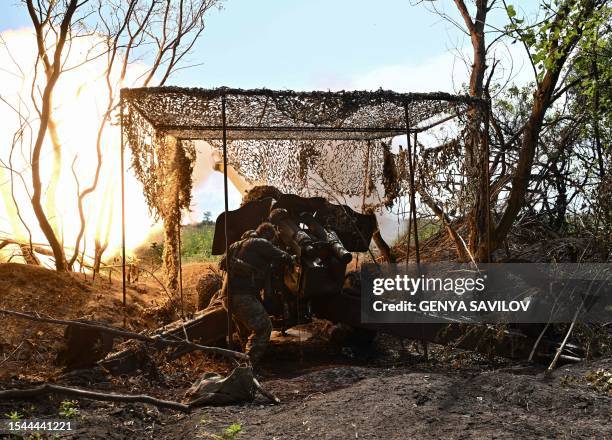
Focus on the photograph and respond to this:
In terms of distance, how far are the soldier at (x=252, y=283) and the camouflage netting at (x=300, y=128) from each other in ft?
5.19

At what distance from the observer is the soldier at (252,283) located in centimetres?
716

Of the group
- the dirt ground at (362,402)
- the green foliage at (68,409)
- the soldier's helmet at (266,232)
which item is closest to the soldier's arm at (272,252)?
the soldier's helmet at (266,232)

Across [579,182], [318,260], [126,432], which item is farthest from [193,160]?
[579,182]

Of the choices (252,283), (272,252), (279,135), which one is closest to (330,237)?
(272,252)

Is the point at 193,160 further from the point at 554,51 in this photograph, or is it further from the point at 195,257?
the point at 195,257

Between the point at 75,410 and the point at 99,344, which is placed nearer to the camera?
the point at 75,410

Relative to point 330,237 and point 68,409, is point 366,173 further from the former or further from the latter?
point 68,409

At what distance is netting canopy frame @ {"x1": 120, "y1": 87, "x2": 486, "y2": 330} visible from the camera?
7.20 metres

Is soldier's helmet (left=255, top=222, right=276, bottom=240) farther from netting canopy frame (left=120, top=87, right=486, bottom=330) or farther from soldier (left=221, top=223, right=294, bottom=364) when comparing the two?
netting canopy frame (left=120, top=87, right=486, bottom=330)

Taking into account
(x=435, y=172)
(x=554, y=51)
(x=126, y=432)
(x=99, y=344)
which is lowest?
(x=126, y=432)

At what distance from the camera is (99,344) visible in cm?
672

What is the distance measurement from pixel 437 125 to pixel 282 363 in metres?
3.93

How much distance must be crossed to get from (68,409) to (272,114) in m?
4.32

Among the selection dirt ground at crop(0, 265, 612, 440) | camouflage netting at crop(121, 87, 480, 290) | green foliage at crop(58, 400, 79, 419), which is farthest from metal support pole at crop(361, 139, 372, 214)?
green foliage at crop(58, 400, 79, 419)
